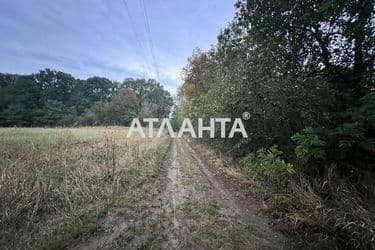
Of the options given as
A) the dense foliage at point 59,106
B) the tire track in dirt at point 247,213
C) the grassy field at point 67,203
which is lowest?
the tire track in dirt at point 247,213

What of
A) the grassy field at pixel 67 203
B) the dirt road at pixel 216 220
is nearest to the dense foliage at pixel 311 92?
the dirt road at pixel 216 220

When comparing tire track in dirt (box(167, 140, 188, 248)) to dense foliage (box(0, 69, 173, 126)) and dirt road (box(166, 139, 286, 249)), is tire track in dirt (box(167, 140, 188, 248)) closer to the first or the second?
dirt road (box(166, 139, 286, 249))

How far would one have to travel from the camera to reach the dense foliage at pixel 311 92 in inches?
158

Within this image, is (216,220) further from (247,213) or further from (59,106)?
(59,106)

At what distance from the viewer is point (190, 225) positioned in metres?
3.60

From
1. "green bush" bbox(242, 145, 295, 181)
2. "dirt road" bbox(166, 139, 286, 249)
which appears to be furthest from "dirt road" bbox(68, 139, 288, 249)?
"green bush" bbox(242, 145, 295, 181)

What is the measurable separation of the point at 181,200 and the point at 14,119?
1691 inches

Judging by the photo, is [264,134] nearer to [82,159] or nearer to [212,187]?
[212,187]

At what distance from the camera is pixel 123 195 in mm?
4715

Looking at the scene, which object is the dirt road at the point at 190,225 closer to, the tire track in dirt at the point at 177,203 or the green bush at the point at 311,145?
the tire track in dirt at the point at 177,203

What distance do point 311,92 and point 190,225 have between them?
4.16 m

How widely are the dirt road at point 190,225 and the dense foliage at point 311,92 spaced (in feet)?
2.38

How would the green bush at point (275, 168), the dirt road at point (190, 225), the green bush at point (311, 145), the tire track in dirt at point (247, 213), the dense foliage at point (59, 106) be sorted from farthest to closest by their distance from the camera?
the dense foliage at point (59, 106), the green bush at point (275, 168), the green bush at point (311, 145), the tire track in dirt at point (247, 213), the dirt road at point (190, 225)

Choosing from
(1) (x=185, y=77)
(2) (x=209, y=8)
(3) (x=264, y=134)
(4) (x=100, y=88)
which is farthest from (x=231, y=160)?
(4) (x=100, y=88)
